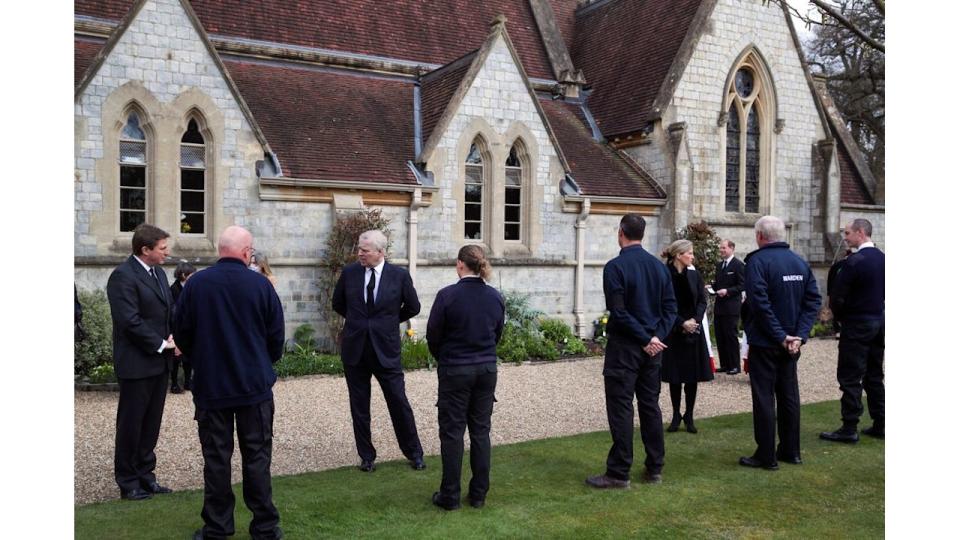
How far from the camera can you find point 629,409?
6.30m

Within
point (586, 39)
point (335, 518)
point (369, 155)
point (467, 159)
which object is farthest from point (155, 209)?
point (586, 39)

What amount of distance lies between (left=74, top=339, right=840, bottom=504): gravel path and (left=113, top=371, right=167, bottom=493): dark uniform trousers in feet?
1.01

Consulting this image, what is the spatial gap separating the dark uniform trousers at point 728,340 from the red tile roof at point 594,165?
233 inches

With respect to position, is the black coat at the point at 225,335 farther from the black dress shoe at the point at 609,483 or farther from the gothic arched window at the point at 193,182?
the gothic arched window at the point at 193,182

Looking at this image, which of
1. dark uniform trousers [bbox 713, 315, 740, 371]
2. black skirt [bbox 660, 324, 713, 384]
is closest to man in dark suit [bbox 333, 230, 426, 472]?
black skirt [bbox 660, 324, 713, 384]

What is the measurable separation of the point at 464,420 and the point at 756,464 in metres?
2.89

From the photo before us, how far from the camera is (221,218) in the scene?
13.5 metres

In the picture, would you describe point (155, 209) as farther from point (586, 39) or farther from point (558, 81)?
point (586, 39)

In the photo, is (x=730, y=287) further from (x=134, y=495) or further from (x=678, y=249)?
(x=134, y=495)

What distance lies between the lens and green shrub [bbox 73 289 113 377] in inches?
445

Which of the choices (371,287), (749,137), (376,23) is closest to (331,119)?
(376,23)

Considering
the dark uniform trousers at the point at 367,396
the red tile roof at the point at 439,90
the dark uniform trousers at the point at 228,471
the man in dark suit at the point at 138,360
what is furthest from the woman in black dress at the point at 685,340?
the red tile roof at the point at 439,90

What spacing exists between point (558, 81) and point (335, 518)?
16786mm

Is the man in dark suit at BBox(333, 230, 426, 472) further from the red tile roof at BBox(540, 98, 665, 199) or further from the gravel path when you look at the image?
the red tile roof at BBox(540, 98, 665, 199)
